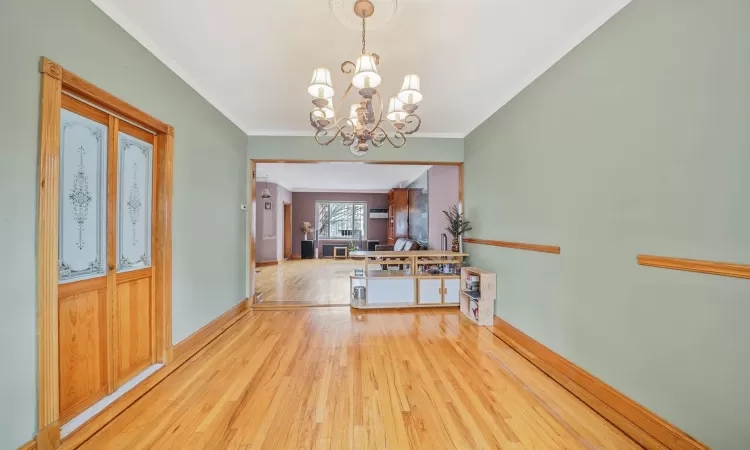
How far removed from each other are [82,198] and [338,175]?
619 cm

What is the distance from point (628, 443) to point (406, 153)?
3.68m

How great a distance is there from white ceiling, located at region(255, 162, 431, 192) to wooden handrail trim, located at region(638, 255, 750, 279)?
15.5 feet

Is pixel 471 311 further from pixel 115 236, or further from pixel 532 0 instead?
pixel 115 236

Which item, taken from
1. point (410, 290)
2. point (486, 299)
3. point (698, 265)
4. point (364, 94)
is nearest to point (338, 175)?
point (410, 290)

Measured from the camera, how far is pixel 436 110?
349 cm

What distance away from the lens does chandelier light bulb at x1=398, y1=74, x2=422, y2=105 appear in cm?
189

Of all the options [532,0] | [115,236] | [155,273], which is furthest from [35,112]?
[532,0]

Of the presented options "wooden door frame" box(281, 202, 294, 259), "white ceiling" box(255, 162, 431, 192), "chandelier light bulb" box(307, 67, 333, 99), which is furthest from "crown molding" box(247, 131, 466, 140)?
"wooden door frame" box(281, 202, 294, 259)

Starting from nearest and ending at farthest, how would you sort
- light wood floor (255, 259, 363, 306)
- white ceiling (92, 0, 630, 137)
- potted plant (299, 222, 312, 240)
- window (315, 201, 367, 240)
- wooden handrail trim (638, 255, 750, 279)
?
wooden handrail trim (638, 255, 750, 279), white ceiling (92, 0, 630, 137), light wood floor (255, 259, 363, 306), potted plant (299, 222, 312, 240), window (315, 201, 367, 240)

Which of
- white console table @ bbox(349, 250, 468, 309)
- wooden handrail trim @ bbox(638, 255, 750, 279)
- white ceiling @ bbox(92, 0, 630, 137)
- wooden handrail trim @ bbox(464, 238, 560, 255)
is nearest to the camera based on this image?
wooden handrail trim @ bbox(638, 255, 750, 279)

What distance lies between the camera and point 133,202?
2.24 meters

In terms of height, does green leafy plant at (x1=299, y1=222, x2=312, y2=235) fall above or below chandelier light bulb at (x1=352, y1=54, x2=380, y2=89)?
below

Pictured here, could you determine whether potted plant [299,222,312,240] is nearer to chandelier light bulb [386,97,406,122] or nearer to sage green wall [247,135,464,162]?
sage green wall [247,135,464,162]

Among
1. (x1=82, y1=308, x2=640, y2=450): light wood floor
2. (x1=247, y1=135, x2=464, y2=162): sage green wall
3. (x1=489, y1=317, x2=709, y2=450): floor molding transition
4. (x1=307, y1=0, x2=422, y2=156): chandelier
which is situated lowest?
(x1=82, y1=308, x2=640, y2=450): light wood floor
